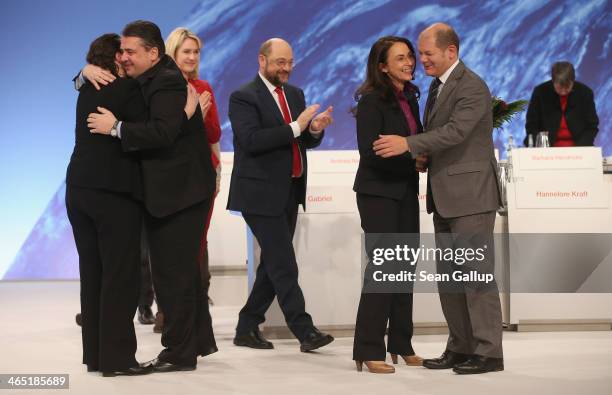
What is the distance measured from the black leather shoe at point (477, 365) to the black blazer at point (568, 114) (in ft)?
12.1

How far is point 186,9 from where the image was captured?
32.5 ft

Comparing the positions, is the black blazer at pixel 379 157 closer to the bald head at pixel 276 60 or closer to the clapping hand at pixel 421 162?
the clapping hand at pixel 421 162

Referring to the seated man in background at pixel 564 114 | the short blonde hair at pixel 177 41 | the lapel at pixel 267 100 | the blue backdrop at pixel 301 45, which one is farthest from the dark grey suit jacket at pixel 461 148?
the blue backdrop at pixel 301 45

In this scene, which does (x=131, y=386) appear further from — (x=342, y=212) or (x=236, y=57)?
(x=236, y=57)

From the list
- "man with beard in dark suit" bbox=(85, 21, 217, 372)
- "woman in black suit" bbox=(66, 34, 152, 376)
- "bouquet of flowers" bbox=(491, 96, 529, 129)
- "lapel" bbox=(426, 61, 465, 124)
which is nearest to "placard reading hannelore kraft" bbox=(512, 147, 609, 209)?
"bouquet of flowers" bbox=(491, 96, 529, 129)

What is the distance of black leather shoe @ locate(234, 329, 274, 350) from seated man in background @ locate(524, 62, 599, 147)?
3387mm

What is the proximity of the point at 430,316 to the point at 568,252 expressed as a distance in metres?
0.88

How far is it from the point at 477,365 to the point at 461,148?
926 mm

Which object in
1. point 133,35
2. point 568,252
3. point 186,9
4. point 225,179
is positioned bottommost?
point 568,252

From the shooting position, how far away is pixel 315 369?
4109 mm

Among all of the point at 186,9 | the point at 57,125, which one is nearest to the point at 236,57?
the point at 186,9

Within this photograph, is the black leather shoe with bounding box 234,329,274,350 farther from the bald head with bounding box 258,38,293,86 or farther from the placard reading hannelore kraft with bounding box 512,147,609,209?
the placard reading hannelore kraft with bounding box 512,147,609,209

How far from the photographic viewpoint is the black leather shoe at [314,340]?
14.7 feet

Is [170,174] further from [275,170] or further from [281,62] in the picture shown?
[281,62]
